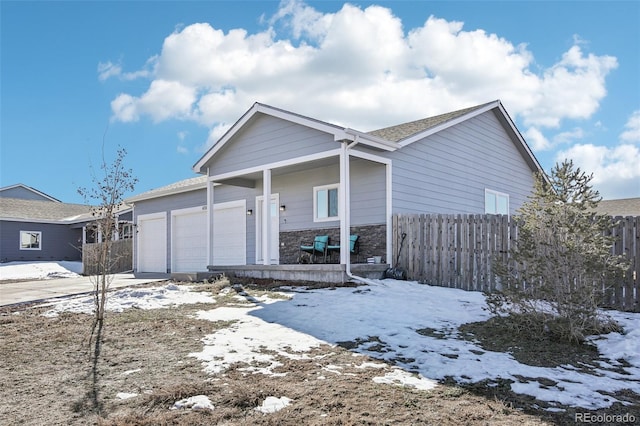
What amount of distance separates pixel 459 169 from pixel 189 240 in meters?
9.69

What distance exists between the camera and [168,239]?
57.7 feet

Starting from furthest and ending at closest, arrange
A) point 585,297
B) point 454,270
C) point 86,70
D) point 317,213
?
point 86,70
point 317,213
point 454,270
point 585,297

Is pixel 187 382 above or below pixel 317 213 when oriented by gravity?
below

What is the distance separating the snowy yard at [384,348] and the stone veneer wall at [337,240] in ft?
9.13

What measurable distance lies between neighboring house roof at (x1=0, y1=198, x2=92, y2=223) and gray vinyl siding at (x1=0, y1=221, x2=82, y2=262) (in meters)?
0.43

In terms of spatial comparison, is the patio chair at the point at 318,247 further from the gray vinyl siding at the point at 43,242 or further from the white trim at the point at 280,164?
the gray vinyl siding at the point at 43,242

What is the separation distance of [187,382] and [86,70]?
1262 centimetres

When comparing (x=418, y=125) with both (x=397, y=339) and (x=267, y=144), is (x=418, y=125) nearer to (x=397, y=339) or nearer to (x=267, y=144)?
(x=267, y=144)

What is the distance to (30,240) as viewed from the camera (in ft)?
89.2

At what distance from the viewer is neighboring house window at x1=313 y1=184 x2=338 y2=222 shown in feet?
40.7

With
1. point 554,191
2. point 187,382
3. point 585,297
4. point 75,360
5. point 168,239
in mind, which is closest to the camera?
point 187,382

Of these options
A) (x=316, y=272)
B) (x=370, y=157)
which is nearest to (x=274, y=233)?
(x=316, y=272)

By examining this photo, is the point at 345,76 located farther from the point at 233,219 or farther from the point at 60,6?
the point at 60,6

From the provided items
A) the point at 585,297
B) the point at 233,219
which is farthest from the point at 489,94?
the point at 585,297
